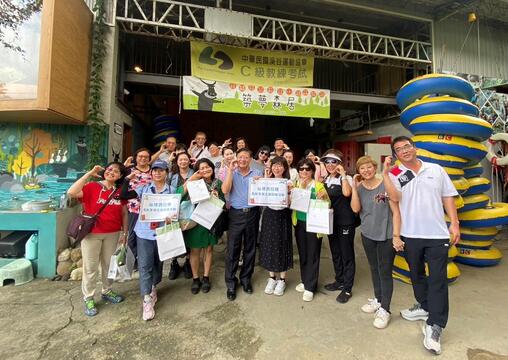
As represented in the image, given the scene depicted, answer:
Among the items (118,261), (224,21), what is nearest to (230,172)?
(118,261)

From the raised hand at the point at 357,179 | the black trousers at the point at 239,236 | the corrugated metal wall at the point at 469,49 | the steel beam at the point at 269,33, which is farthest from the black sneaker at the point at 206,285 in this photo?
the corrugated metal wall at the point at 469,49

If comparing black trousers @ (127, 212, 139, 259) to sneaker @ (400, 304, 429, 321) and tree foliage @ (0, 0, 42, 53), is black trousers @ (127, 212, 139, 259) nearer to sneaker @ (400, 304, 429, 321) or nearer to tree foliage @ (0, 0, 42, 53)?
sneaker @ (400, 304, 429, 321)

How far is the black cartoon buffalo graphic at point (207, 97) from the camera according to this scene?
220 inches

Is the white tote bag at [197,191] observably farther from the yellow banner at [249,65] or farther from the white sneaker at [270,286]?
the yellow banner at [249,65]

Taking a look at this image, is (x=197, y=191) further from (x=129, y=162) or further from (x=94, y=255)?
(x=94, y=255)

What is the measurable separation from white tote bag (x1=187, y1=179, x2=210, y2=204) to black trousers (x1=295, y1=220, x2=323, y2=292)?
111cm

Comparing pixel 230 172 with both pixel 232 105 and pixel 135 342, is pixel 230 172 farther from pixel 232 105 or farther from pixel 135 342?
pixel 232 105

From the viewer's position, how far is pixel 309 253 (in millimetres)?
2914

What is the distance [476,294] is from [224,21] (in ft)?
20.4

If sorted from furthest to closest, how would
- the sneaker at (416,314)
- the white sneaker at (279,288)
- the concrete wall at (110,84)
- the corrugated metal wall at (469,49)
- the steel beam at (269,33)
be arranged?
the corrugated metal wall at (469,49), the steel beam at (269,33), the concrete wall at (110,84), the white sneaker at (279,288), the sneaker at (416,314)

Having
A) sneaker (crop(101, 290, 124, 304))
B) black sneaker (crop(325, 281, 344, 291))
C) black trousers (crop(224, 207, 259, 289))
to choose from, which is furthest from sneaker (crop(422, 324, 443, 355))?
sneaker (crop(101, 290, 124, 304))

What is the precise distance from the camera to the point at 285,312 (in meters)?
2.71

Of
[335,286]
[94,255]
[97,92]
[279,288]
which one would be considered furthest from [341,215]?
[97,92]

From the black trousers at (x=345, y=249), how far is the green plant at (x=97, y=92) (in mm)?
4397
